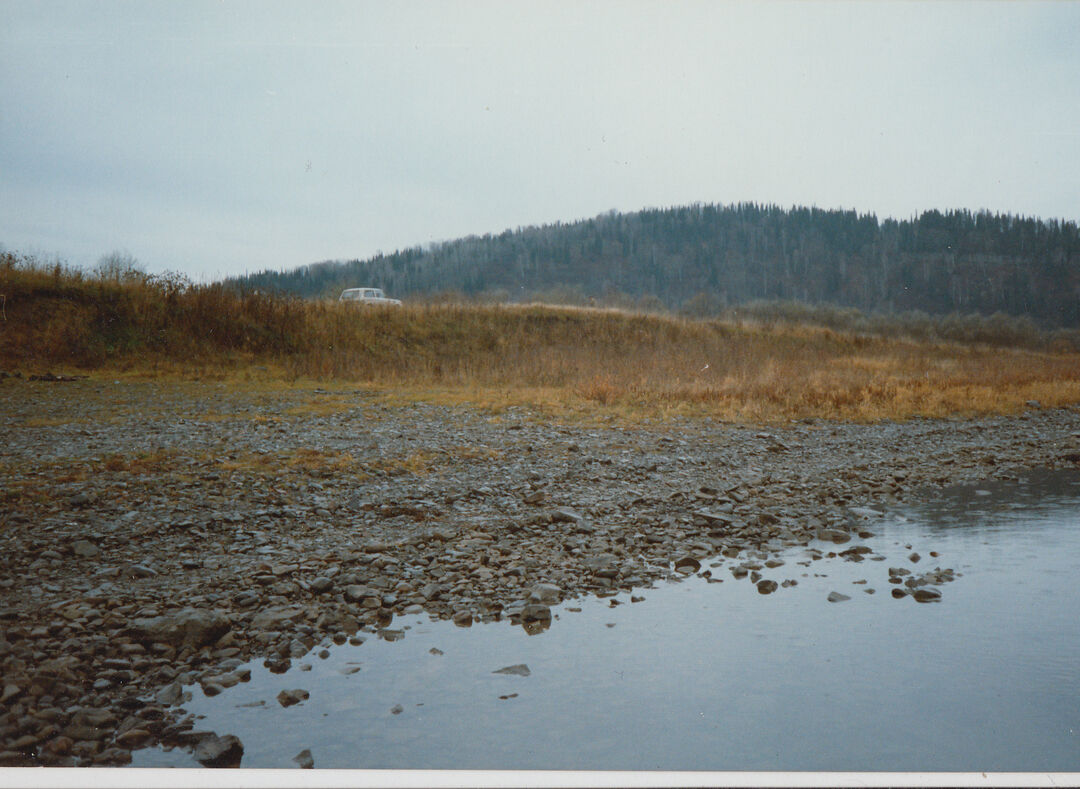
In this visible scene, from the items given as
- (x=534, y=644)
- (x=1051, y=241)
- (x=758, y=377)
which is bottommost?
(x=534, y=644)

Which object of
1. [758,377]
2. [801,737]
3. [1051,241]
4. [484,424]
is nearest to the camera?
[801,737]

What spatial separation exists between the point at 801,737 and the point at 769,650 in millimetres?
892

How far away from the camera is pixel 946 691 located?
325 cm

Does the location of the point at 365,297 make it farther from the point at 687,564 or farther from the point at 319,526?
the point at 687,564

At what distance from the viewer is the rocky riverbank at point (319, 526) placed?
340 cm

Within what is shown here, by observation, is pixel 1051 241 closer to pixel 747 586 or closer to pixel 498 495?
pixel 747 586

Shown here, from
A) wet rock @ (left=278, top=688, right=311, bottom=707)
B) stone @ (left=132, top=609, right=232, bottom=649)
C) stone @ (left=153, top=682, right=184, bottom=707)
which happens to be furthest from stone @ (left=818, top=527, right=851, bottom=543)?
stone @ (left=153, top=682, right=184, bottom=707)

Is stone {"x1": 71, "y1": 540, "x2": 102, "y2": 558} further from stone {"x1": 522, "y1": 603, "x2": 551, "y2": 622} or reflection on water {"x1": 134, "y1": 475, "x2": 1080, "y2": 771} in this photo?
stone {"x1": 522, "y1": 603, "x2": 551, "y2": 622}

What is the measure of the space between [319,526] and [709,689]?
372cm

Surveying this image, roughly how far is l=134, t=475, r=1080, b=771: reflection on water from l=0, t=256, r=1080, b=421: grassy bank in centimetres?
680

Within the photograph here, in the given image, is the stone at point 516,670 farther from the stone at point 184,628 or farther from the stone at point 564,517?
the stone at point 564,517

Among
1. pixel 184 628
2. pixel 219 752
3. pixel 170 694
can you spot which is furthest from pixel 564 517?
pixel 219 752

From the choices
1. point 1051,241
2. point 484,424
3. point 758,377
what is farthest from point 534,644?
point 758,377

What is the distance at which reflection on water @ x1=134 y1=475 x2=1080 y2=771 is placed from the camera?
2.79 metres
